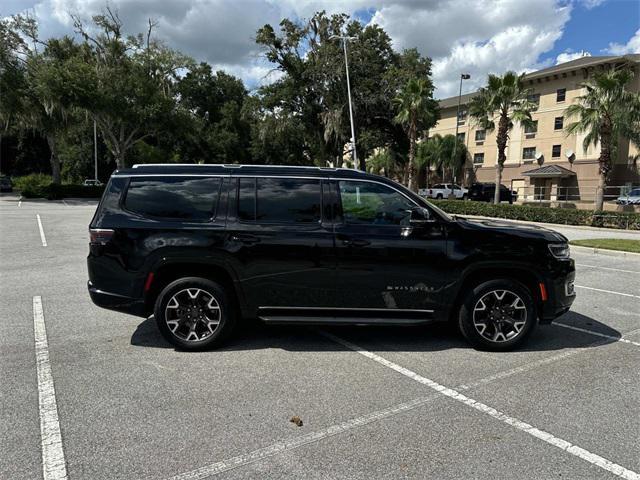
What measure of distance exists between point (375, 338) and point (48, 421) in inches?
126

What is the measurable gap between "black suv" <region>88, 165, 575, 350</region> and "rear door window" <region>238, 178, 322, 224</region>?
0.01 m

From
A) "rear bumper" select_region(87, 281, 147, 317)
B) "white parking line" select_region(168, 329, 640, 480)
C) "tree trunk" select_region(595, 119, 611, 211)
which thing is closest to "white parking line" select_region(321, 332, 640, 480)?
"white parking line" select_region(168, 329, 640, 480)

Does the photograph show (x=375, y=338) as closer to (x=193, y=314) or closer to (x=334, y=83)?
(x=193, y=314)

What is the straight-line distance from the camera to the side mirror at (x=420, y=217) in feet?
15.1

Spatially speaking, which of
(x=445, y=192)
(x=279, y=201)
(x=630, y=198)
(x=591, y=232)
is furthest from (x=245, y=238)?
(x=445, y=192)

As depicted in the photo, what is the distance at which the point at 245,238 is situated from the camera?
459 centimetres

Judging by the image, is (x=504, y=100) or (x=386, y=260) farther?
(x=504, y=100)

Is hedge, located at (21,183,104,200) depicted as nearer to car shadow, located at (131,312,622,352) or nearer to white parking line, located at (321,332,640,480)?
car shadow, located at (131,312,622,352)

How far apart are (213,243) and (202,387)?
1427 mm

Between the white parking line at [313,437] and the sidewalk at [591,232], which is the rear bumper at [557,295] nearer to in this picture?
the white parking line at [313,437]

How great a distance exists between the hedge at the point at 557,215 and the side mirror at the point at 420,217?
19060mm

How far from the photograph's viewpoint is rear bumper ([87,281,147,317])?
466cm

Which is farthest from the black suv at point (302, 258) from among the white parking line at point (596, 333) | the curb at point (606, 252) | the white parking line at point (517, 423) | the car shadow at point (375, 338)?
the curb at point (606, 252)

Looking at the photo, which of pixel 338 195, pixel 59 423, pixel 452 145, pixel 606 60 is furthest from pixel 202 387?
pixel 452 145
